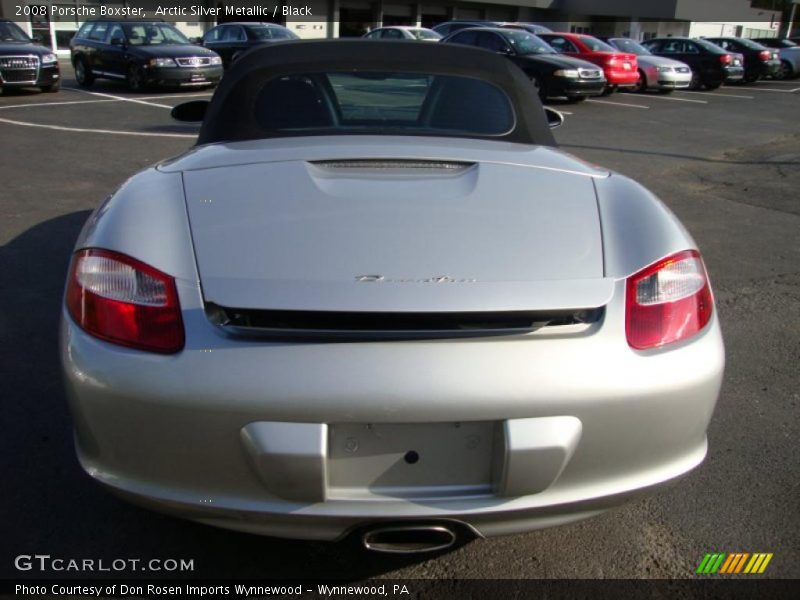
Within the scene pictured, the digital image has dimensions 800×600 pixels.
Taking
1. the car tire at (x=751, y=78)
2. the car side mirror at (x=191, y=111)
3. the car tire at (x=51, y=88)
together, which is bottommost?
the car tire at (x=51, y=88)

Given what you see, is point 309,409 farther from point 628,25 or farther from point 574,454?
point 628,25

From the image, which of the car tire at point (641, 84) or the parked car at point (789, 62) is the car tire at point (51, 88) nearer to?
the car tire at point (641, 84)

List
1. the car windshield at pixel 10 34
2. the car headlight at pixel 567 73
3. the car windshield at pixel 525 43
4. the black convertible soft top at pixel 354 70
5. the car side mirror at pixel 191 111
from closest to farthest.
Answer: the black convertible soft top at pixel 354 70
the car side mirror at pixel 191 111
the car windshield at pixel 10 34
the car headlight at pixel 567 73
the car windshield at pixel 525 43

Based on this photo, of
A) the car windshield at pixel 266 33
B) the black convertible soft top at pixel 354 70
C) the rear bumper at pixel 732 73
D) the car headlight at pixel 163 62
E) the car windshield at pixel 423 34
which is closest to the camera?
the black convertible soft top at pixel 354 70

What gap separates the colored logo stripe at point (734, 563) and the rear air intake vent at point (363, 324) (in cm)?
112

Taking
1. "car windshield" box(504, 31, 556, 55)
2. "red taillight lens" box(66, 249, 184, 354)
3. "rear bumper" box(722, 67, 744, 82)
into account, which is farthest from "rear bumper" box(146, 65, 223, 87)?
"rear bumper" box(722, 67, 744, 82)

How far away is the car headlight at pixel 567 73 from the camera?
638 inches

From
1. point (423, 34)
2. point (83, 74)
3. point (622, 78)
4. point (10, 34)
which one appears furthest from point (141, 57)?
point (622, 78)

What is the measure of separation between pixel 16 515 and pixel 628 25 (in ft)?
169

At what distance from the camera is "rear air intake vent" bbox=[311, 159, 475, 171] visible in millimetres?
2406

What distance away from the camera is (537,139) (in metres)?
3.12

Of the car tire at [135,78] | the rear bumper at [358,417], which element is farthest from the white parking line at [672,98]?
the rear bumper at [358,417]

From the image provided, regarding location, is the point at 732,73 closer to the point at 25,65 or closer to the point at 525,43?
the point at 525,43

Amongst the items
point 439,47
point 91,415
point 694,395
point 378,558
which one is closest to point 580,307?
point 694,395
